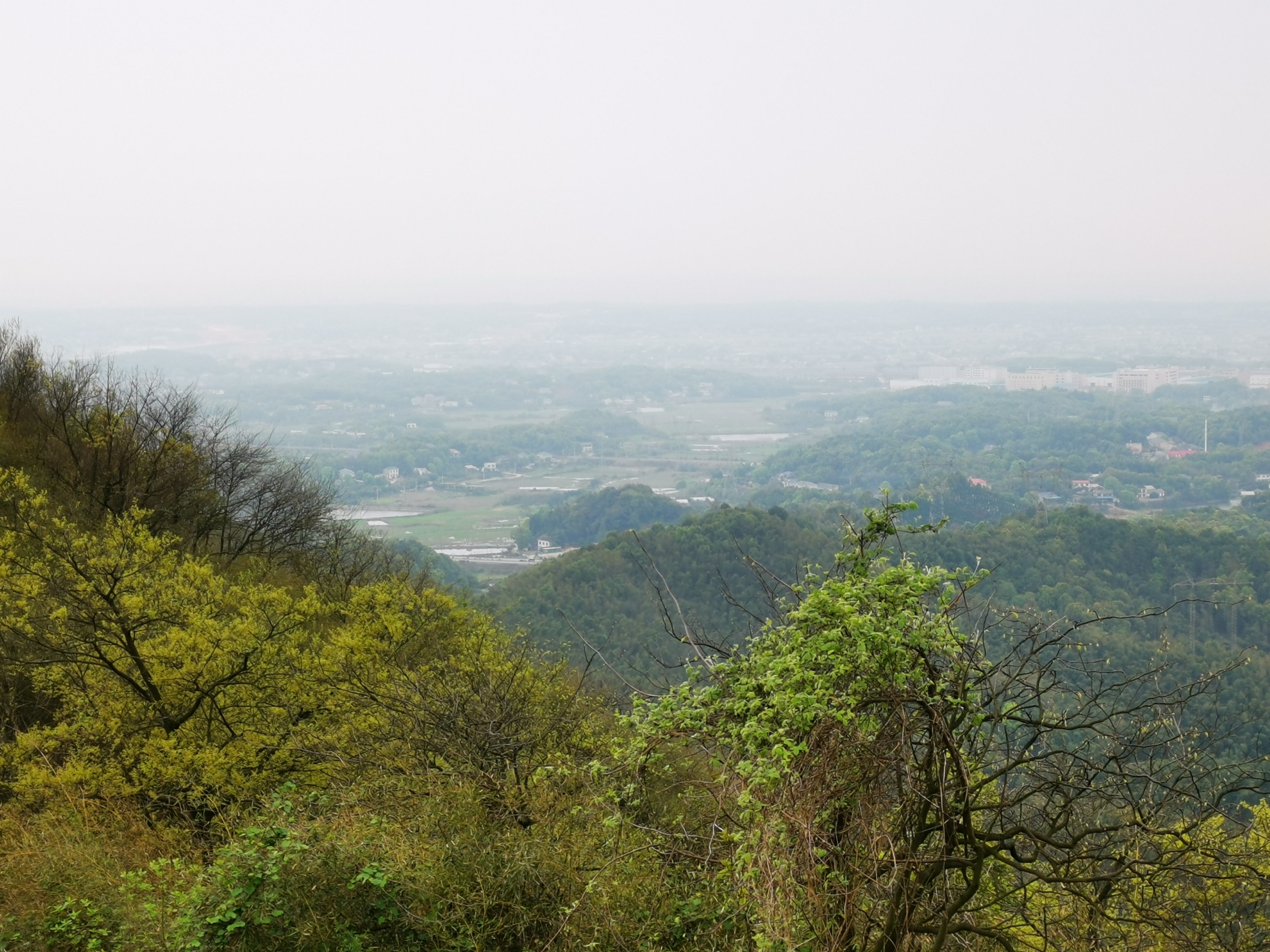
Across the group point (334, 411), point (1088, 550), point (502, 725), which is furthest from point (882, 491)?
point (334, 411)

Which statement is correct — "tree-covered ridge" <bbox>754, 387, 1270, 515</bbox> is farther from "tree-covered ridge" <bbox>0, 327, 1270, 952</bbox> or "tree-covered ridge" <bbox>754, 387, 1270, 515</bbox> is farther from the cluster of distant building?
"tree-covered ridge" <bbox>0, 327, 1270, 952</bbox>

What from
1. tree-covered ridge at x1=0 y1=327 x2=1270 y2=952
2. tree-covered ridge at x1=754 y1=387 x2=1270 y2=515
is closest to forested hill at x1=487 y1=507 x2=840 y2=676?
tree-covered ridge at x1=0 y1=327 x2=1270 y2=952

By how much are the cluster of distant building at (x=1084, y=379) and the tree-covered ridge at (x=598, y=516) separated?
95.9 metres

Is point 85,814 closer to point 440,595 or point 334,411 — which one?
point 440,595

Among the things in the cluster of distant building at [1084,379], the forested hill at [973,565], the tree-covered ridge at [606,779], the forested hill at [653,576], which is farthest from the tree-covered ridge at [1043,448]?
the tree-covered ridge at [606,779]

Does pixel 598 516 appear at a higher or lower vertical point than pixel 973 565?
lower

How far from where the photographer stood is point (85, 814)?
31.3ft

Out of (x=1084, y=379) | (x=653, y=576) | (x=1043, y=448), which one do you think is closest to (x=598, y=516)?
(x=653, y=576)

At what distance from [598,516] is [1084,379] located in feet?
390

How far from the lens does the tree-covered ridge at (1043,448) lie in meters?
103

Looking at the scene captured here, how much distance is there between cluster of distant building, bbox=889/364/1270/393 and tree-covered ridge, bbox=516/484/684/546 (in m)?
95.9

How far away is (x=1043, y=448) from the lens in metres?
Result: 124

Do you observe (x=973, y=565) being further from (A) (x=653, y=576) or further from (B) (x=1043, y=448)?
(B) (x=1043, y=448)

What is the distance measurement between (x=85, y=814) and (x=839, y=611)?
8.09 m
